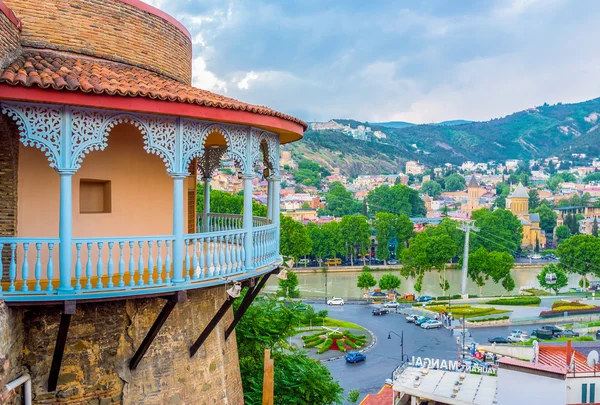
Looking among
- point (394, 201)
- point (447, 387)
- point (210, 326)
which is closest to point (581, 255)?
point (447, 387)

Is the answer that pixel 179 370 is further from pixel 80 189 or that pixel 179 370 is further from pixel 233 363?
pixel 80 189

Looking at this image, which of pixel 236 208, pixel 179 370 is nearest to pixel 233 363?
pixel 179 370

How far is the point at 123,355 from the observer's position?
29.7 ft

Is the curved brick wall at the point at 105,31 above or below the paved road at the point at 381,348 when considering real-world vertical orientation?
above

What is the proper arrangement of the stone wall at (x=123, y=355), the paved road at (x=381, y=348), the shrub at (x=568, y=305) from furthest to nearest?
1. the shrub at (x=568, y=305)
2. the paved road at (x=381, y=348)
3. the stone wall at (x=123, y=355)

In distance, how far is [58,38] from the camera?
9.30 m

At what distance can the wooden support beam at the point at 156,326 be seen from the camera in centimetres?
832

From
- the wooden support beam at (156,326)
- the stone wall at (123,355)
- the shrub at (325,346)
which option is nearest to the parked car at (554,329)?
the shrub at (325,346)

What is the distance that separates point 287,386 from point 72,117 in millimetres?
11741

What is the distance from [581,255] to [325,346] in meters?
44.1

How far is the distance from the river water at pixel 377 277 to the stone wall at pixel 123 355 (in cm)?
5939

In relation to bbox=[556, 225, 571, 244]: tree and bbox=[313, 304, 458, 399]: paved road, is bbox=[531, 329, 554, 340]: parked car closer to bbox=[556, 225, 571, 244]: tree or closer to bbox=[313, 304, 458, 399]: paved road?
bbox=[313, 304, 458, 399]: paved road

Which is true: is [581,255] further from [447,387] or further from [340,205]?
[340,205]

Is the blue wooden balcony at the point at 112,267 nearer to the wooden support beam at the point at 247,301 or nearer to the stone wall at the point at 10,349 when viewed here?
the stone wall at the point at 10,349
